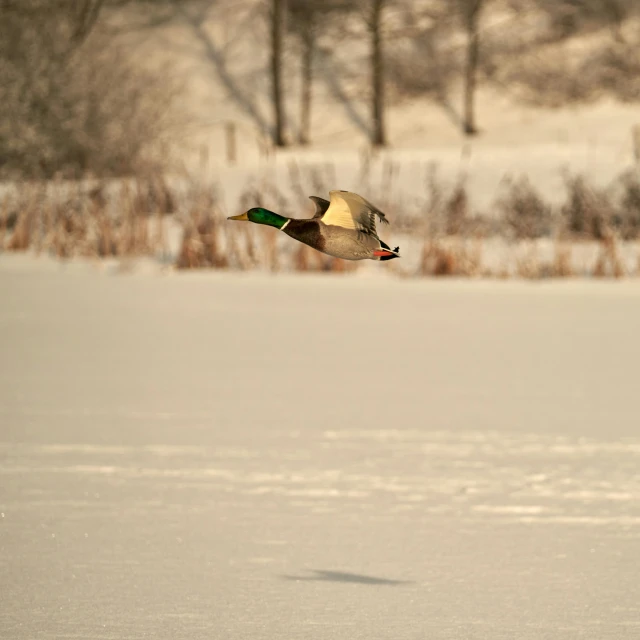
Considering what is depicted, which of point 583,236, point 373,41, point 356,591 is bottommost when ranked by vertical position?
point 356,591

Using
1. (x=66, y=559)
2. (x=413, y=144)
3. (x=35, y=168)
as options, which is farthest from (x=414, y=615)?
(x=413, y=144)

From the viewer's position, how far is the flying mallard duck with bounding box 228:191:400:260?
1.64 metres

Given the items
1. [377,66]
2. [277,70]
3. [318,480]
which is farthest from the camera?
[377,66]

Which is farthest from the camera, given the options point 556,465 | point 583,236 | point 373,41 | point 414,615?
point 373,41

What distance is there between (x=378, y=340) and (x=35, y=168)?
31.3 ft

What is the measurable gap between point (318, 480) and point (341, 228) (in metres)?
3.55

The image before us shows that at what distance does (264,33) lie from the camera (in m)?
32.8

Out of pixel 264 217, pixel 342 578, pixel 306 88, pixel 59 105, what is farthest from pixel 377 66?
pixel 264 217

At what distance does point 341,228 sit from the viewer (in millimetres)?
1663

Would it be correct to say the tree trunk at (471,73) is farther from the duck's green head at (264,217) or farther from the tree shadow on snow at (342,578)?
the duck's green head at (264,217)

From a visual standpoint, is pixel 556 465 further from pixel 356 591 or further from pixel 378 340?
pixel 378 340

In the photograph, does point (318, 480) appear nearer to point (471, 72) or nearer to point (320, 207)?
point (320, 207)

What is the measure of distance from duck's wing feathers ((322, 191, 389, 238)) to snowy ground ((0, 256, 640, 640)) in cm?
209

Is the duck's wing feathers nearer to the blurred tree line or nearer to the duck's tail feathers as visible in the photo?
the duck's tail feathers
